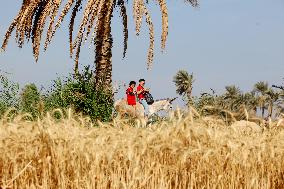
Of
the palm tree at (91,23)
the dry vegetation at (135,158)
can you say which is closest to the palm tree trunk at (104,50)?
the palm tree at (91,23)

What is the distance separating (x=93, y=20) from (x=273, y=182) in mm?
9983

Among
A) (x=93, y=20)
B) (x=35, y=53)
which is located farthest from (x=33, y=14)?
(x=93, y=20)

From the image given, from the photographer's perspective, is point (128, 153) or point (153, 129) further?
point (153, 129)

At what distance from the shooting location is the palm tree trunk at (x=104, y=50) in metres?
15.3

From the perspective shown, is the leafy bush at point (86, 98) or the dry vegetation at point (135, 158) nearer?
the dry vegetation at point (135, 158)

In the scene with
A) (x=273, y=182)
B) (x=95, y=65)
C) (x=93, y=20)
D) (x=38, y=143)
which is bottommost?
(x=273, y=182)

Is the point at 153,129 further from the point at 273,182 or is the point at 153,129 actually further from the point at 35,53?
the point at 35,53

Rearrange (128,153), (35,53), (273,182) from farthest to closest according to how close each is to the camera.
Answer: (35,53), (273,182), (128,153)

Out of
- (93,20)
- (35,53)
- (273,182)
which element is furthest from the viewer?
(35,53)

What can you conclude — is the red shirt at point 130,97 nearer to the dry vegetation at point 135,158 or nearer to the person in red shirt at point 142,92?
the person in red shirt at point 142,92

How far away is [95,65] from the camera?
51.1 ft

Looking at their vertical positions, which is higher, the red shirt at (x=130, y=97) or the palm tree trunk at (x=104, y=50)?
the palm tree trunk at (x=104, y=50)

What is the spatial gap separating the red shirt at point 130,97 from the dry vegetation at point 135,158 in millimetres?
9866

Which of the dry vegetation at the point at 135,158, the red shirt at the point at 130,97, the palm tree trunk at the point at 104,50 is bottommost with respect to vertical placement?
the dry vegetation at the point at 135,158
